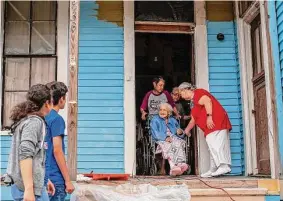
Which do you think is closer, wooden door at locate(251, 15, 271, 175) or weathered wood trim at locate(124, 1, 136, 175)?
wooden door at locate(251, 15, 271, 175)

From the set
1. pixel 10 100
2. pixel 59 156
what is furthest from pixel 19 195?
pixel 10 100

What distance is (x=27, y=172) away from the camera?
3.21 meters

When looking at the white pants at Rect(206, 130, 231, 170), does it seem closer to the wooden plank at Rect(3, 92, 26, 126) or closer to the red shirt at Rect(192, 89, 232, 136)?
the red shirt at Rect(192, 89, 232, 136)

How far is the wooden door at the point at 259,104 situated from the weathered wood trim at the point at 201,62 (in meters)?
0.76

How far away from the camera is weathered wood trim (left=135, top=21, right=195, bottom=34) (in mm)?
7852

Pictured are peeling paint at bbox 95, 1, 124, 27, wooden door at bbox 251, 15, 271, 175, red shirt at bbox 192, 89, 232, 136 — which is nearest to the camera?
red shirt at bbox 192, 89, 232, 136

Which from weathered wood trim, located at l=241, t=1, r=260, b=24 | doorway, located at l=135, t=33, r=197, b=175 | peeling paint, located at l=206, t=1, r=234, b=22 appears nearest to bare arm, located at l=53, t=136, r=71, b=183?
weathered wood trim, located at l=241, t=1, r=260, b=24

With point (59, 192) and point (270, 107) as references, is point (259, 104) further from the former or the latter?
point (59, 192)

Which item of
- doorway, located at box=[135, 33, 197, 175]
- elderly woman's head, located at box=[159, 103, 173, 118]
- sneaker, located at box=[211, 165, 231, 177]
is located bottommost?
sneaker, located at box=[211, 165, 231, 177]

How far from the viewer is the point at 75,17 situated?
580 cm

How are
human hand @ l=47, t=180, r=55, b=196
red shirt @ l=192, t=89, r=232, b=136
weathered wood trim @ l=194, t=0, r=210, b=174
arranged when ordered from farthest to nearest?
weathered wood trim @ l=194, t=0, r=210, b=174, red shirt @ l=192, t=89, r=232, b=136, human hand @ l=47, t=180, r=55, b=196

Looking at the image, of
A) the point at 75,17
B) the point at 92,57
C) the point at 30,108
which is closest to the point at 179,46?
the point at 92,57

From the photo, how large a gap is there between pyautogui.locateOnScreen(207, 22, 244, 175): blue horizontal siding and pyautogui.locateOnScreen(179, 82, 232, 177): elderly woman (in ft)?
1.87

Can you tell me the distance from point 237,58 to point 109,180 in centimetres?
320
